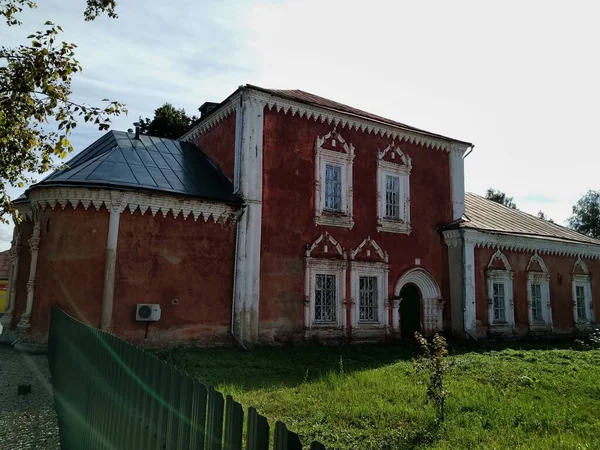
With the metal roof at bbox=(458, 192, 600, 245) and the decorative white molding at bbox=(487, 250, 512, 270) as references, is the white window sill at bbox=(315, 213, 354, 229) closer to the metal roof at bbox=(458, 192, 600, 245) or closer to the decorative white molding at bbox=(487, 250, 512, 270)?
the metal roof at bbox=(458, 192, 600, 245)

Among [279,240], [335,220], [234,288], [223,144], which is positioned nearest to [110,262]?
[234,288]

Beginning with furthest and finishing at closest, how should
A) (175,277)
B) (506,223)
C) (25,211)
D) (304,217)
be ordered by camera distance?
(506,223) < (304,217) < (25,211) < (175,277)

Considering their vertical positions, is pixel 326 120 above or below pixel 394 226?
above

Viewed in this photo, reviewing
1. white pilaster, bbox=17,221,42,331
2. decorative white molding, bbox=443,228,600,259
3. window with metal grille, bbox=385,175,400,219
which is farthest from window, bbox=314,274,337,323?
white pilaster, bbox=17,221,42,331

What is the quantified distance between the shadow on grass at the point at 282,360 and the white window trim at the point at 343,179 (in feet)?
12.6

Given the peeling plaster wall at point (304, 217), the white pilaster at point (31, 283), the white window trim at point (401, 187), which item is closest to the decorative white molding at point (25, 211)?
the white pilaster at point (31, 283)

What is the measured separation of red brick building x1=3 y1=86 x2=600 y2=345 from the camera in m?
11.6

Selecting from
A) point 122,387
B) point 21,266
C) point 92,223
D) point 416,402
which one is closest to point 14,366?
point 92,223

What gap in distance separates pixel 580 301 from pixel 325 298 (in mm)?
13316

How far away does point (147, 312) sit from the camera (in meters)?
11.4

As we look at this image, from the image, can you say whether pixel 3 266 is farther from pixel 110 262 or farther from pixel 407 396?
pixel 407 396

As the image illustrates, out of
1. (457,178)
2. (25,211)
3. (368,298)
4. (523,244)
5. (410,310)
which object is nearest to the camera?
(25,211)

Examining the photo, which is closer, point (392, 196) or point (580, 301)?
point (392, 196)

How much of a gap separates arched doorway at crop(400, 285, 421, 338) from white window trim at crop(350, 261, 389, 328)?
1.10 metres
